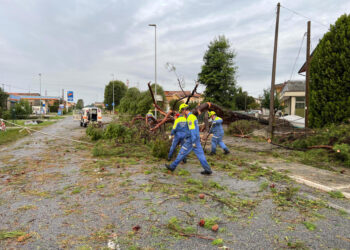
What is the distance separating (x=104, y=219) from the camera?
138 inches

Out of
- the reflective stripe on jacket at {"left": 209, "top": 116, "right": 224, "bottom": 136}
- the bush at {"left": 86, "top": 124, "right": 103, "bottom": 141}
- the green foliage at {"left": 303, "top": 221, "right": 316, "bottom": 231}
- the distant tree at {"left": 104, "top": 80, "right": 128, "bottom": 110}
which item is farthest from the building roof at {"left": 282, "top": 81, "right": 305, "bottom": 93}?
the distant tree at {"left": 104, "top": 80, "right": 128, "bottom": 110}

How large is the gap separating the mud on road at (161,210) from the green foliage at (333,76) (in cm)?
700

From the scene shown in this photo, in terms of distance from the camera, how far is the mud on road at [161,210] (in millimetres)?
2941

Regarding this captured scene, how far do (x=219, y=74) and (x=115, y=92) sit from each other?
1612 inches

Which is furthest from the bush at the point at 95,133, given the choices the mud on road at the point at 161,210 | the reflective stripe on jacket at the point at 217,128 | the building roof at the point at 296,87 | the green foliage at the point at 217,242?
the building roof at the point at 296,87

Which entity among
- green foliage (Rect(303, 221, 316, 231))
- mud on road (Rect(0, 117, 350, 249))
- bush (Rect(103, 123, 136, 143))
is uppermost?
bush (Rect(103, 123, 136, 143))

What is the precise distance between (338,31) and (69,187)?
1314cm

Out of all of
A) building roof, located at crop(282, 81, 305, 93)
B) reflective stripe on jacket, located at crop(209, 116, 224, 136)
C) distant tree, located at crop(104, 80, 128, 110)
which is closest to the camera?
reflective stripe on jacket, located at crop(209, 116, 224, 136)

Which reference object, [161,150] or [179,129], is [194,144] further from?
[161,150]

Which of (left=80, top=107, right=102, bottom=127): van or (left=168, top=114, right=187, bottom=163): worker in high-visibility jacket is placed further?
(left=80, top=107, right=102, bottom=127): van

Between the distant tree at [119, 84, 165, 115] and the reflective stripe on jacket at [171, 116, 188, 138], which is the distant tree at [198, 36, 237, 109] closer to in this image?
the distant tree at [119, 84, 165, 115]

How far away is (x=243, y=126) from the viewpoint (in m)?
15.3

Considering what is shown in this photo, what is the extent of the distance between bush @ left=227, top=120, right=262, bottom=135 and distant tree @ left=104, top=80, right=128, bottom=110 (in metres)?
50.3

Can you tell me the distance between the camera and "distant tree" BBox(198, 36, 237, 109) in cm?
2742
